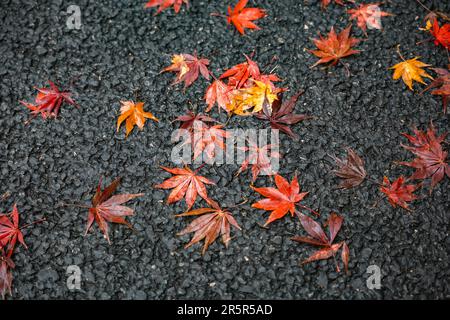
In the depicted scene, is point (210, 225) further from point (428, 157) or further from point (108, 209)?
point (428, 157)

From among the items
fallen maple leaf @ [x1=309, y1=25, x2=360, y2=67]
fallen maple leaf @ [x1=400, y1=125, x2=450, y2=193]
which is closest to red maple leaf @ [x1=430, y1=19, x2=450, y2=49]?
fallen maple leaf @ [x1=309, y1=25, x2=360, y2=67]

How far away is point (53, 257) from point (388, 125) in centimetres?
151

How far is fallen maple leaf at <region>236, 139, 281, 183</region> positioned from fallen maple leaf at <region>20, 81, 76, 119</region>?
0.82 metres

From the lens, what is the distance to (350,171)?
6.50ft

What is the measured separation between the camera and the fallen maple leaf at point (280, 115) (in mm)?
2070

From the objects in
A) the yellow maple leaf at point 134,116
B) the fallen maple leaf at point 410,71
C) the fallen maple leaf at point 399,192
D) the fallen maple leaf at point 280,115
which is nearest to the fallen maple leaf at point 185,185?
the yellow maple leaf at point 134,116

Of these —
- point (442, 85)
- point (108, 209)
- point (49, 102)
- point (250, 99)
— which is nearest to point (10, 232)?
point (108, 209)

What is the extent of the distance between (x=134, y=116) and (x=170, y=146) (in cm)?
22

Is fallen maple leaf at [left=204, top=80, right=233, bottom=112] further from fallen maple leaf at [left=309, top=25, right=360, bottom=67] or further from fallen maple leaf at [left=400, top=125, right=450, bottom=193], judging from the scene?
fallen maple leaf at [left=400, top=125, right=450, bottom=193]

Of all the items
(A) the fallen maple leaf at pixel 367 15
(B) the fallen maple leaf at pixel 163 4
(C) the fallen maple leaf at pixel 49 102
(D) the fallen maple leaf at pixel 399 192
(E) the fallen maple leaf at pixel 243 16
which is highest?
(B) the fallen maple leaf at pixel 163 4

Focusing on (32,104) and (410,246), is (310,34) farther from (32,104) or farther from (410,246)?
(32,104)

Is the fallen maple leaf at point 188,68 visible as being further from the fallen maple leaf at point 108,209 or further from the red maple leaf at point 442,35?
the red maple leaf at point 442,35

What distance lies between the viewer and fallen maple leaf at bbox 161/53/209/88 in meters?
2.20

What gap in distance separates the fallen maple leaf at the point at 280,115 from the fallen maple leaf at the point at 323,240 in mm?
411
